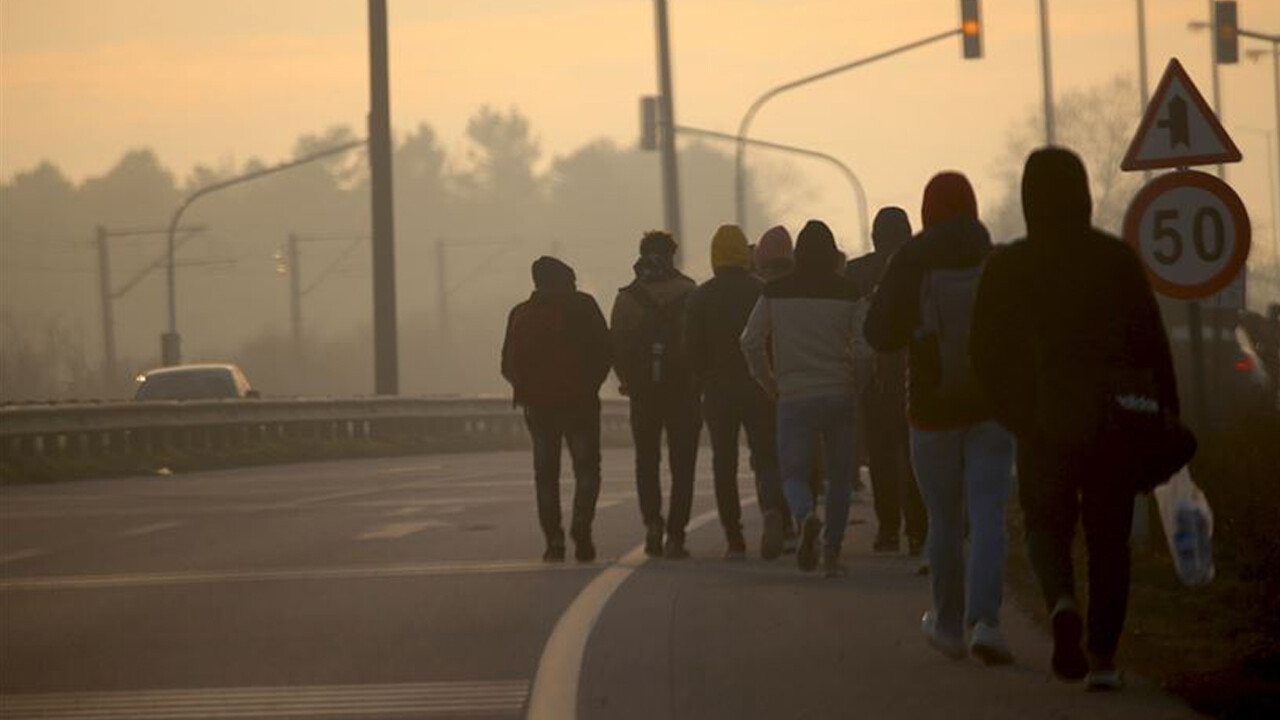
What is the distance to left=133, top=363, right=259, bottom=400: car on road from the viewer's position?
45.8 meters

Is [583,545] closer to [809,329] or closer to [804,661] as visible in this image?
[809,329]

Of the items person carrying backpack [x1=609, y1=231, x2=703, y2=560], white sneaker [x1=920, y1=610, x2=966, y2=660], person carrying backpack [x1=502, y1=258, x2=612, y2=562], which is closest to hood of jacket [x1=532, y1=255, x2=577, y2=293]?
person carrying backpack [x1=502, y1=258, x2=612, y2=562]

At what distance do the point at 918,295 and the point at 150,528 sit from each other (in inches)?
443

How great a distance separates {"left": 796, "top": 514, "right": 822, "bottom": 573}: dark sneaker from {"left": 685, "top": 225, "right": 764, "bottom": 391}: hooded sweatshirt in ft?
5.39

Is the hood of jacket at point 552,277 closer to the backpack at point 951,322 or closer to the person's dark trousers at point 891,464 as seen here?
the person's dark trousers at point 891,464

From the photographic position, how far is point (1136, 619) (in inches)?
484

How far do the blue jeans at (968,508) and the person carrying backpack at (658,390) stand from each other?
5.91 meters

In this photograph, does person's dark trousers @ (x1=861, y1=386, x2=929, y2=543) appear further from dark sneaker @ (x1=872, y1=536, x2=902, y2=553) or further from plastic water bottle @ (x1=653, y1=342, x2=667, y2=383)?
plastic water bottle @ (x1=653, y1=342, x2=667, y2=383)

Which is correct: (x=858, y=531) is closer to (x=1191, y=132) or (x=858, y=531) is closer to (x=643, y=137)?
(x=1191, y=132)

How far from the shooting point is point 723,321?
54.9 ft

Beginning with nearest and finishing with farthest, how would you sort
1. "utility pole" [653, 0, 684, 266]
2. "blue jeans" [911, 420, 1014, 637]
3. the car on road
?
"blue jeans" [911, 420, 1014, 637]
the car on road
"utility pole" [653, 0, 684, 266]

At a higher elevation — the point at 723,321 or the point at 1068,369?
the point at 723,321

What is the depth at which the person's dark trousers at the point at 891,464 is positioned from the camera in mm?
15773

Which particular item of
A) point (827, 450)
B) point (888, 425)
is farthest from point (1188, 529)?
point (888, 425)
